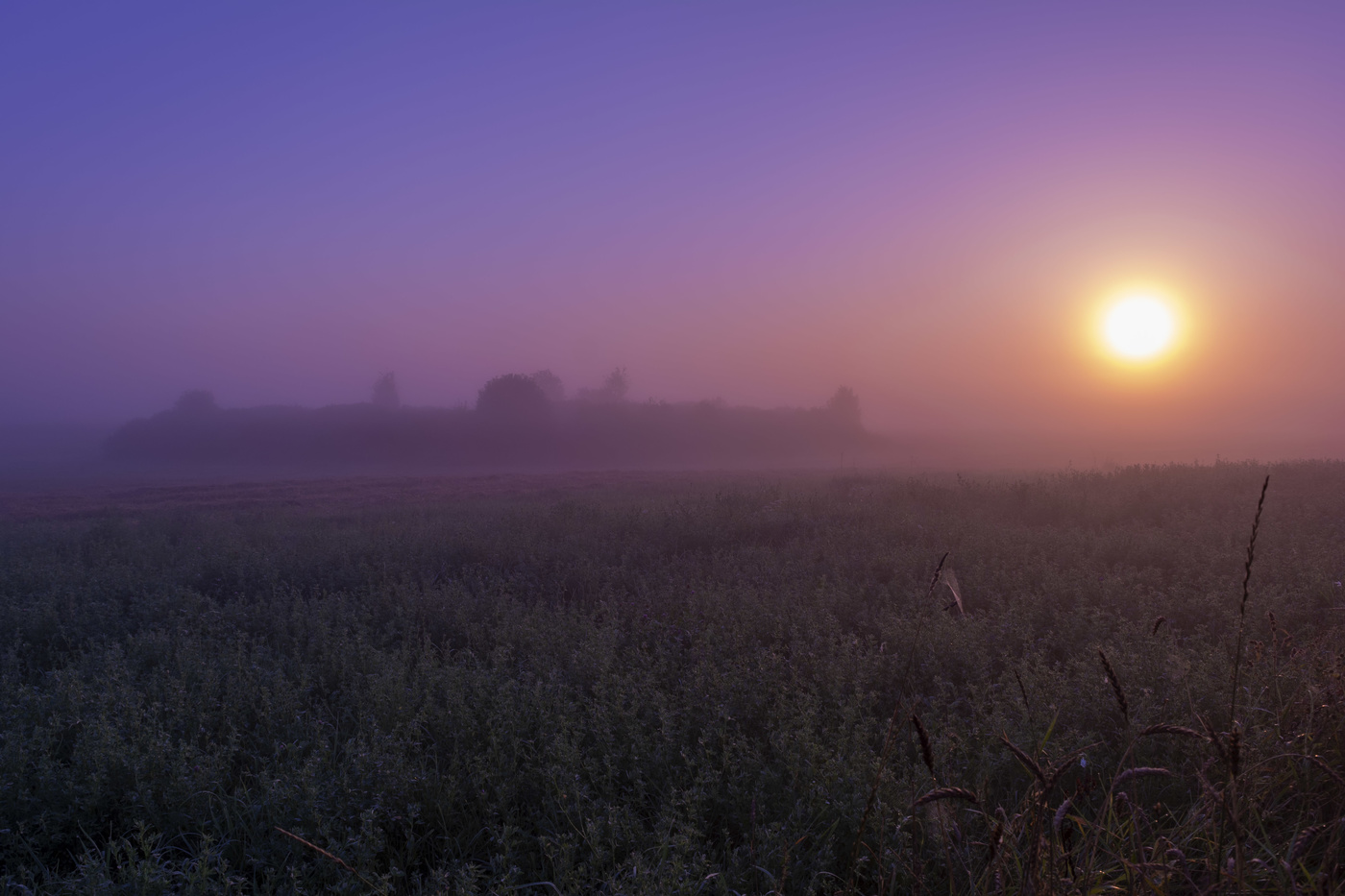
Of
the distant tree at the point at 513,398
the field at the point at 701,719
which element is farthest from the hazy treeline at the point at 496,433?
the field at the point at 701,719

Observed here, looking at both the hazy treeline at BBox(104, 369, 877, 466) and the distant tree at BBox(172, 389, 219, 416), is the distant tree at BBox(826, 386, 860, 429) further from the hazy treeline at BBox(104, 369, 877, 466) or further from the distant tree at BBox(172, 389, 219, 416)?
the distant tree at BBox(172, 389, 219, 416)

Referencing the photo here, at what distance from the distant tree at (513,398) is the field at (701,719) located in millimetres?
53269

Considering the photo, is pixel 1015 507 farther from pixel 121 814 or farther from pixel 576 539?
pixel 121 814

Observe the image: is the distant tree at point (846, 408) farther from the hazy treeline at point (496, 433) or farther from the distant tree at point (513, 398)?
the distant tree at point (513, 398)

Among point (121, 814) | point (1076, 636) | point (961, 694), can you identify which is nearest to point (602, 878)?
point (121, 814)

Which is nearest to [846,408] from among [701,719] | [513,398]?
[513,398]

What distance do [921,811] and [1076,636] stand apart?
3.62 m

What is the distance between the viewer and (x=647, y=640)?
6418 millimetres

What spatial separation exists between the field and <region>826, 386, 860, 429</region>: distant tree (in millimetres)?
62989

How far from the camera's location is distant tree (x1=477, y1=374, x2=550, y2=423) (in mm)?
62969

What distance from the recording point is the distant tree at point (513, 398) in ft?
207

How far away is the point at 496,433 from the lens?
58875 millimetres

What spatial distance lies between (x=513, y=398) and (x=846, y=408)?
3531cm

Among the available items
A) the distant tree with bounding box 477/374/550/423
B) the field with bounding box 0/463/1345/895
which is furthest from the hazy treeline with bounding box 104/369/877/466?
the field with bounding box 0/463/1345/895
